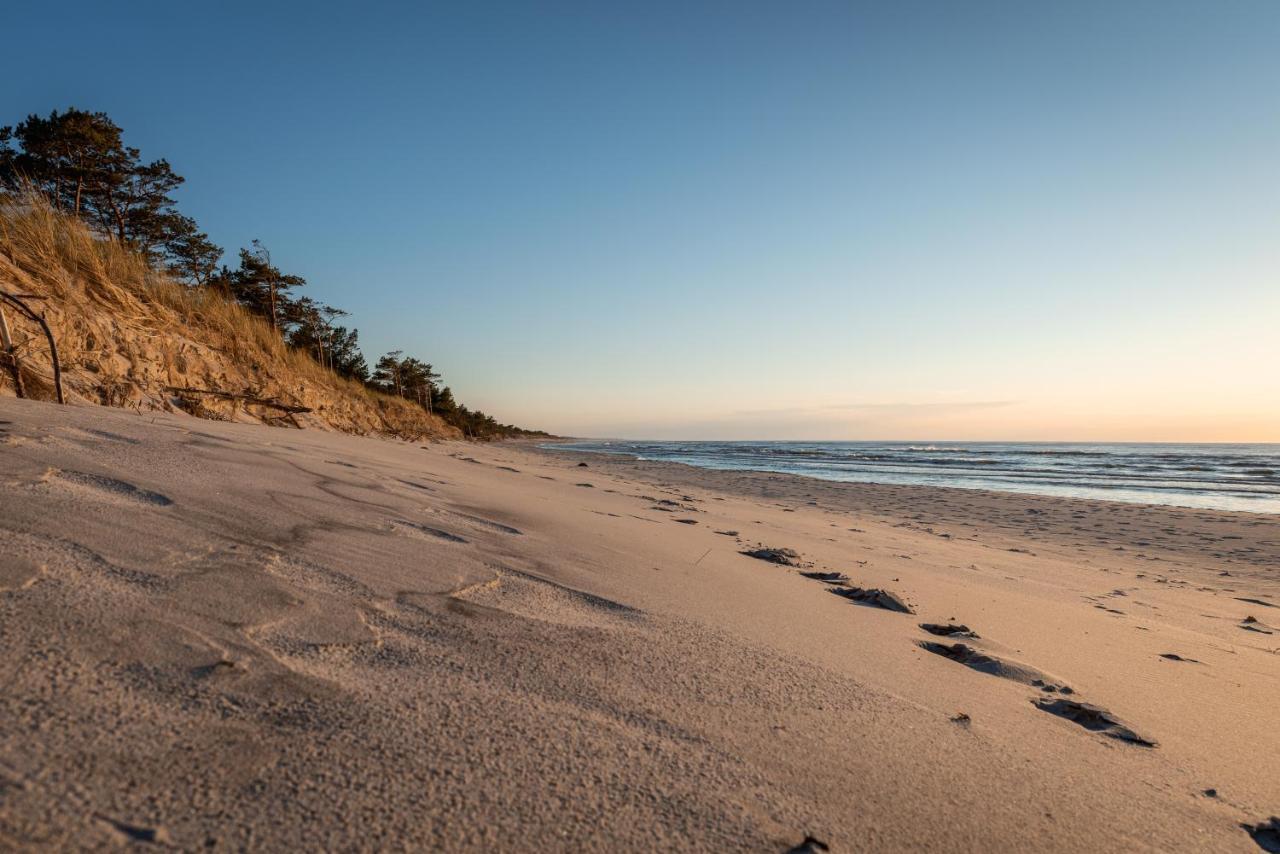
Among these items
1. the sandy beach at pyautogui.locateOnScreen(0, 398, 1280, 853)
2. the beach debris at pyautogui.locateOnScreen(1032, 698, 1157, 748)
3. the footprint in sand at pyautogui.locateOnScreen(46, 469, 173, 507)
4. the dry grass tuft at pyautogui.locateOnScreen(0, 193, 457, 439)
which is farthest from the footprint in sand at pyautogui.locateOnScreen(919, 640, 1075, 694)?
the dry grass tuft at pyautogui.locateOnScreen(0, 193, 457, 439)

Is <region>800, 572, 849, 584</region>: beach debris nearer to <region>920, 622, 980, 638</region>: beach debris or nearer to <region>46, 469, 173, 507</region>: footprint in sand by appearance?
<region>920, 622, 980, 638</region>: beach debris

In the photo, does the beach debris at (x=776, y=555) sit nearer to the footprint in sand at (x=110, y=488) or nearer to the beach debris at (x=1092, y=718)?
the beach debris at (x=1092, y=718)

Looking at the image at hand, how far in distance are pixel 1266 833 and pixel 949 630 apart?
4.57ft

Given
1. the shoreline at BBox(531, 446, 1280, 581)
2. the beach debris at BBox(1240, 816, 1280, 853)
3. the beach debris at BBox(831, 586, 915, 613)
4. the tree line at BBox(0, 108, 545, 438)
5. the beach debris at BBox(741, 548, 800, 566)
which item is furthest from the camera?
the tree line at BBox(0, 108, 545, 438)

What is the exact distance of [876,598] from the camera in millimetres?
3154

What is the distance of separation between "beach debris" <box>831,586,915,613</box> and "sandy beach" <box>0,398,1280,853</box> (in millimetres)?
32

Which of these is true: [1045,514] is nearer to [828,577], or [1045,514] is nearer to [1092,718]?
[828,577]

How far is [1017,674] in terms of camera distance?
2191 millimetres

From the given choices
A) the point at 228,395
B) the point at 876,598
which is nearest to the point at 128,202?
the point at 228,395

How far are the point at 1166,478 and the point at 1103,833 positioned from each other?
80.1 ft

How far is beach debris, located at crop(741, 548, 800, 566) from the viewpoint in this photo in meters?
4.02

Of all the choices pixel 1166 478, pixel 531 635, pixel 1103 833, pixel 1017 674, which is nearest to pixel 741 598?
pixel 1017 674

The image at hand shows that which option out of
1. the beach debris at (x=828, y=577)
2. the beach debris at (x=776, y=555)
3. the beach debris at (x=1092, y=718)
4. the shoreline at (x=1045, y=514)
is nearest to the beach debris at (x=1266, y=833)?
the beach debris at (x=1092, y=718)

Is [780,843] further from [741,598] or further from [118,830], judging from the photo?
[741,598]
